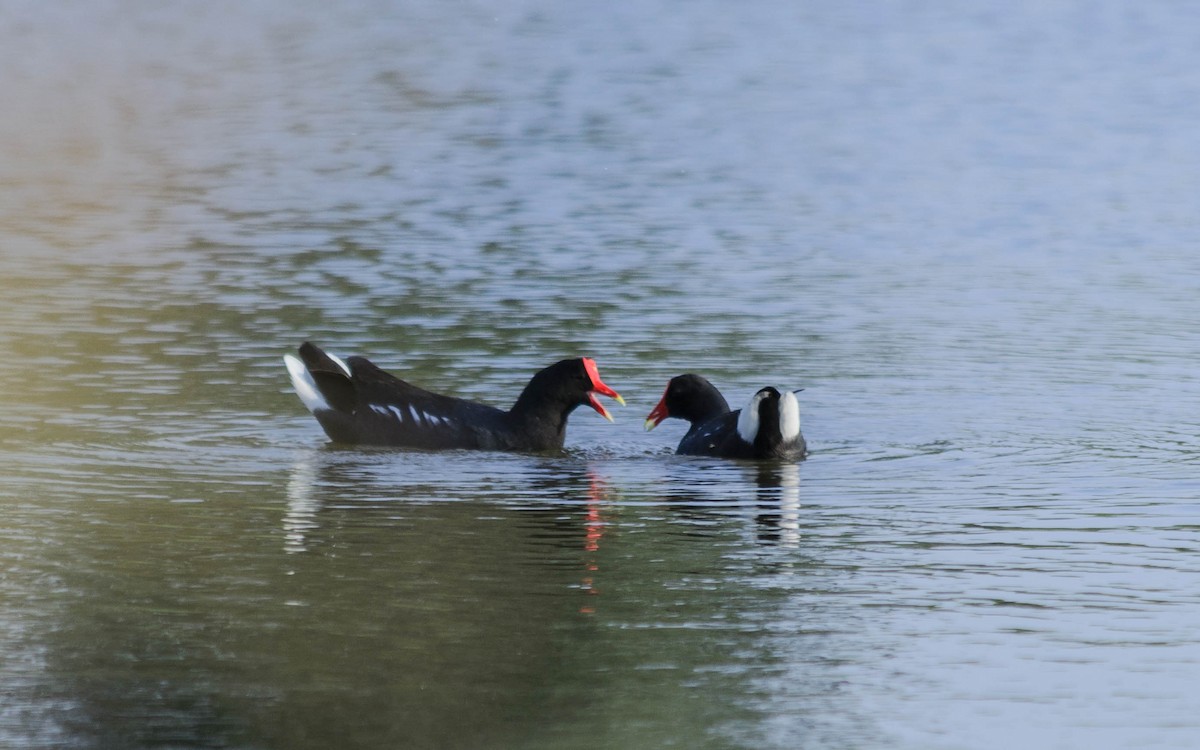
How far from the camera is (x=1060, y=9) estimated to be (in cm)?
3738

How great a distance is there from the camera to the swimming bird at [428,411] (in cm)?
1187

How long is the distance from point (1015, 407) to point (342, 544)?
5258 mm

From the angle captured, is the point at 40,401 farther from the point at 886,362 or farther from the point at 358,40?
the point at 358,40

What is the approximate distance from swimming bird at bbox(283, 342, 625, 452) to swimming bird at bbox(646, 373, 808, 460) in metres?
0.65

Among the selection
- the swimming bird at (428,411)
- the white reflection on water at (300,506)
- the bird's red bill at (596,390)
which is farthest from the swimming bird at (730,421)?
the white reflection on water at (300,506)

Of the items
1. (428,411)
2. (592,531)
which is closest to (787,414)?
(428,411)

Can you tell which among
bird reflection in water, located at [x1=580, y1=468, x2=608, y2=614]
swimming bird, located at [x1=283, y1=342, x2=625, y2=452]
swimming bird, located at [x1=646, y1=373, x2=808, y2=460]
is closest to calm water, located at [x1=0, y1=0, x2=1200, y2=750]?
bird reflection in water, located at [x1=580, y1=468, x2=608, y2=614]

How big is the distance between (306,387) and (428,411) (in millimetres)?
769

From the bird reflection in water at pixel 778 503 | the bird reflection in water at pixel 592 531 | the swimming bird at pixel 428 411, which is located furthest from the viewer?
the swimming bird at pixel 428 411

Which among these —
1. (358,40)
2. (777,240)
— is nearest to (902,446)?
(777,240)

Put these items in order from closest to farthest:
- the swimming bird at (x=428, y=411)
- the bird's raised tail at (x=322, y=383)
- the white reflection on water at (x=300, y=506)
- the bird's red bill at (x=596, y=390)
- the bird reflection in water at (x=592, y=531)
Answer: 1. the bird reflection in water at (x=592, y=531)
2. the white reflection on water at (x=300, y=506)
3. the swimming bird at (x=428, y=411)
4. the bird's raised tail at (x=322, y=383)
5. the bird's red bill at (x=596, y=390)

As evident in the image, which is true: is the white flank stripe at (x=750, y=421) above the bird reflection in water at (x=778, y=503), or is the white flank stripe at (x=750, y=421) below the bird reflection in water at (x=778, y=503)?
above

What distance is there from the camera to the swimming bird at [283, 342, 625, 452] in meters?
11.9

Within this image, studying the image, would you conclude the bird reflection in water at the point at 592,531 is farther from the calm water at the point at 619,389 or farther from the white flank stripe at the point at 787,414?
the white flank stripe at the point at 787,414
